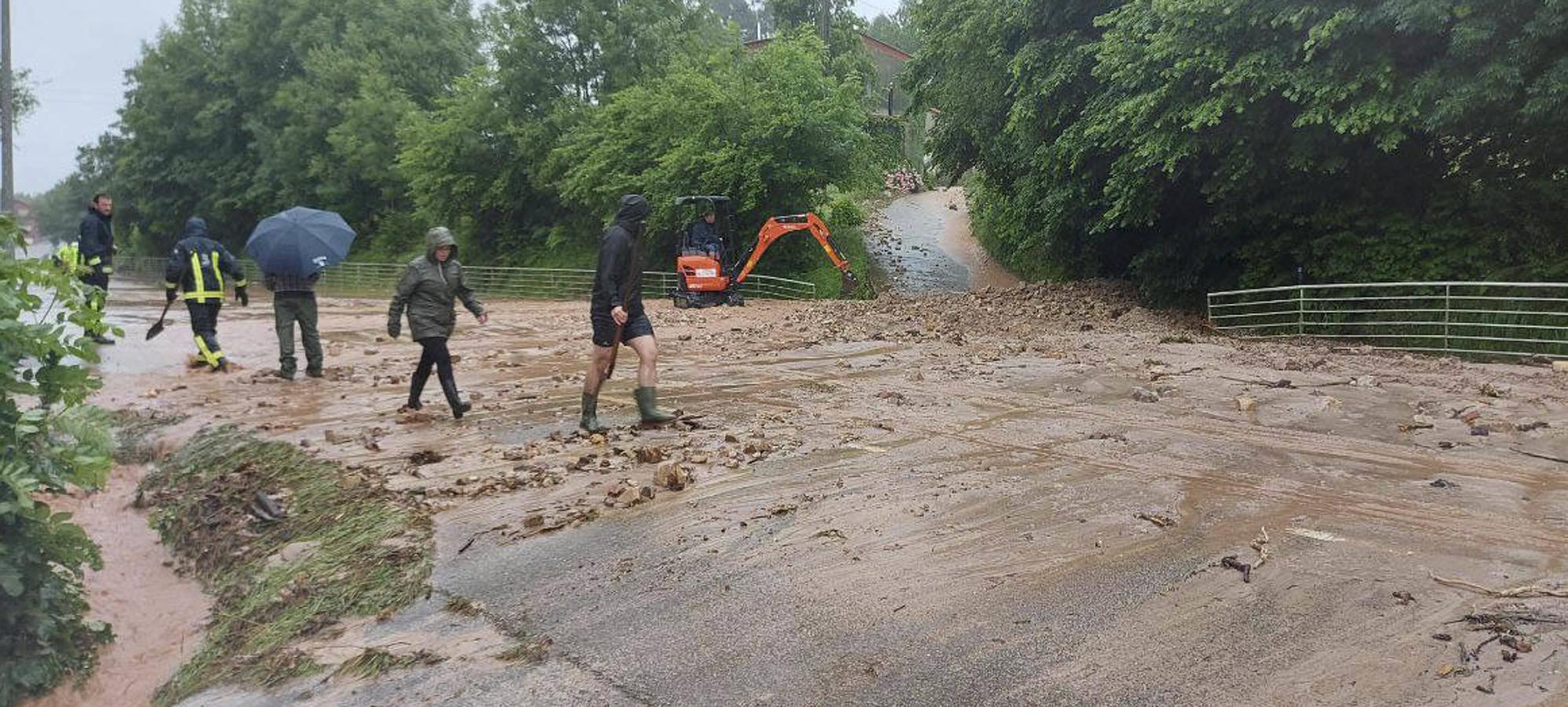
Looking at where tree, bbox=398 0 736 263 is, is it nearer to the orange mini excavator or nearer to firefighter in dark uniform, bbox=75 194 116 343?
the orange mini excavator

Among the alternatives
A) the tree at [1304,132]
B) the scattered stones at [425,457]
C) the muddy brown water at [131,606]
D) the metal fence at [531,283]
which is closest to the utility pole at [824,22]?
the metal fence at [531,283]

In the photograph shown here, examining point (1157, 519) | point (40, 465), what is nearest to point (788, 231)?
point (1157, 519)

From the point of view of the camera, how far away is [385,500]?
6633mm

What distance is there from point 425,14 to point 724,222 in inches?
1188

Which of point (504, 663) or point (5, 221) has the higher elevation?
Result: point (5, 221)

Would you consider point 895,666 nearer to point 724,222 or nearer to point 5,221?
point 5,221

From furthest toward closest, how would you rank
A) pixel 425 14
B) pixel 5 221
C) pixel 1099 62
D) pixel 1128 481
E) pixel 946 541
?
pixel 425 14 → pixel 1099 62 → pixel 1128 481 → pixel 946 541 → pixel 5 221

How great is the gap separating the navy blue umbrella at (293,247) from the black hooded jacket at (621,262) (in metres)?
4.75

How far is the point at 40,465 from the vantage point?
491cm

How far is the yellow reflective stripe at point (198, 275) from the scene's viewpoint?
488 inches

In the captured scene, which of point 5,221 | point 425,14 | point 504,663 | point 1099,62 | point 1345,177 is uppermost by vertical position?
point 425,14

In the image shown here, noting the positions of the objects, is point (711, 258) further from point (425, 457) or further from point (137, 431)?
point (425, 457)

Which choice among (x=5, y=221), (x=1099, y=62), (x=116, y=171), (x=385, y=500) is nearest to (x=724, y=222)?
(x=1099, y=62)

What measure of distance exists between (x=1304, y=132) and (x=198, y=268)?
14200mm
